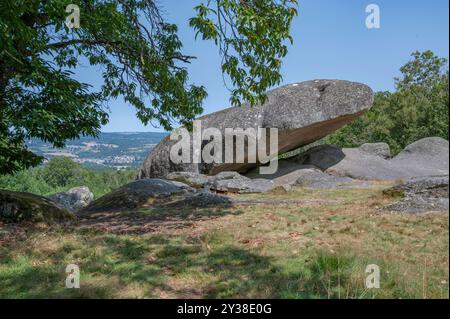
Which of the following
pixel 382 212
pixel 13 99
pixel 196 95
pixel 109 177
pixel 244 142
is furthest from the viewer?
pixel 109 177

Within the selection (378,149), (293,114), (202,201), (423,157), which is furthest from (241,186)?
(378,149)

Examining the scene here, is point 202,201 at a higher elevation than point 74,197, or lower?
higher

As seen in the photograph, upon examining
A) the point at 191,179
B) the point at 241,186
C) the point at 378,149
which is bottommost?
the point at 241,186

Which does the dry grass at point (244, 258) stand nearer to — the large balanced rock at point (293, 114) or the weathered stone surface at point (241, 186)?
the weathered stone surface at point (241, 186)

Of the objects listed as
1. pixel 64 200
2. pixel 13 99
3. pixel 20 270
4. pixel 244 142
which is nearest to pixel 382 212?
pixel 20 270

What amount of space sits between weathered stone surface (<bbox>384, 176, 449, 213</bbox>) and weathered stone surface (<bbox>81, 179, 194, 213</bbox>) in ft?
22.5

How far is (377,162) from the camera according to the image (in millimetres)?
20906

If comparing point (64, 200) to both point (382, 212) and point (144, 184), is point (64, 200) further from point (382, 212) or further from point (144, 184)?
point (382, 212)

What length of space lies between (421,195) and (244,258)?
11.1 ft

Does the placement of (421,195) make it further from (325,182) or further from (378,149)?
(378,149)
